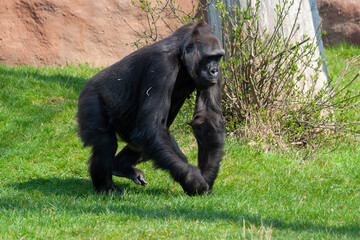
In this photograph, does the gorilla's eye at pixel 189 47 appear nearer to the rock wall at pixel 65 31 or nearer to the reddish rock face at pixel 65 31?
the reddish rock face at pixel 65 31

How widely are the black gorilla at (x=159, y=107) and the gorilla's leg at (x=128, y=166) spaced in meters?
0.01

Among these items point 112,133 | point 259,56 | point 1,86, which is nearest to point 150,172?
point 112,133

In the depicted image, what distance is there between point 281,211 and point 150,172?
6.50ft

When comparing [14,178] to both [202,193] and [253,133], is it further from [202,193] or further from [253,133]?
[253,133]

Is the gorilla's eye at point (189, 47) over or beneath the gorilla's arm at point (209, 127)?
over

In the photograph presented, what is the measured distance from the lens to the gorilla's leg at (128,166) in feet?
17.8

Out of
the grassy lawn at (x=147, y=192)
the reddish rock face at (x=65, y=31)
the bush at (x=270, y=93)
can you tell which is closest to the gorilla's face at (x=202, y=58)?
the grassy lawn at (x=147, y=192)

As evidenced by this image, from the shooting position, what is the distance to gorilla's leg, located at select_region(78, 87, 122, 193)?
502 cm

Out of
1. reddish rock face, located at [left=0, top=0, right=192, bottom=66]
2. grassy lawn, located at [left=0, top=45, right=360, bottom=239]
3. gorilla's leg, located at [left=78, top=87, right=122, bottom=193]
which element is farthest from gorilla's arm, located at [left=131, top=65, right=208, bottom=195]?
reddish rock face, located at [left=0, top=0, right=192, bottom=66]

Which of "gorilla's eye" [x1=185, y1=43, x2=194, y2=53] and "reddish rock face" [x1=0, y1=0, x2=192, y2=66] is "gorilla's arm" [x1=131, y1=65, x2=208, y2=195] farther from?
"reddish rock face" [x1=0, y1=0, x2=192, y2=66]

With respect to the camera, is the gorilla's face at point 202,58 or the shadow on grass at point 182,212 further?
the gorilla's face at point 202,58

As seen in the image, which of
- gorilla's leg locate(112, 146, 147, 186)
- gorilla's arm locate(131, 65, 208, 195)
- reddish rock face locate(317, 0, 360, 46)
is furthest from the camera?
reddish rock face locate(317, 0, 360, 46)

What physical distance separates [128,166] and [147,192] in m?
0.52

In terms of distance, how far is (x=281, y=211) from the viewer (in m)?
4.32
